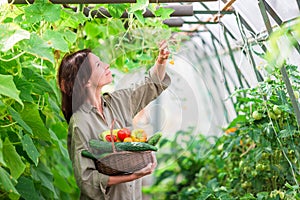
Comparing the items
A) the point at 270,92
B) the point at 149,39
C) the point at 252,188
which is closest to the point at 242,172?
the point at 252,188

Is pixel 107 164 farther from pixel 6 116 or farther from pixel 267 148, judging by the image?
pixel 267 148

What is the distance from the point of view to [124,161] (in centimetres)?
229

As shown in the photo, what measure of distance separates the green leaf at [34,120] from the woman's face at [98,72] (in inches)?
10.5

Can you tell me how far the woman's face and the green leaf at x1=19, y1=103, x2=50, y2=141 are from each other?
27cm

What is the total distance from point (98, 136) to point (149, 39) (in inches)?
29.8

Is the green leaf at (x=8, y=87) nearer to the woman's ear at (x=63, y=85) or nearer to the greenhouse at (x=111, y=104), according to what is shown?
the greenhouse at (x=111, y=104)

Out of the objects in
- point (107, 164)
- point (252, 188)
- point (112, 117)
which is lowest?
point (252, 188)

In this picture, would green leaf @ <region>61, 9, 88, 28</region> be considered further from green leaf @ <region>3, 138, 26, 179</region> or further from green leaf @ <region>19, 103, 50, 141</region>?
green leaf @ <region>3, 138, 26, 179</region>

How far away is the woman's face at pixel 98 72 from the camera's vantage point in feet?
7.97

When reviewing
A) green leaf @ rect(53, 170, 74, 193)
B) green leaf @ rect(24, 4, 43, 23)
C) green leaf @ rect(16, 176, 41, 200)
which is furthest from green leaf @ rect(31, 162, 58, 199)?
green leaf @ rect(24, 4, 43, 23)

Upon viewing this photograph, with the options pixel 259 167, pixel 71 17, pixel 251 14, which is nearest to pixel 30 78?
pixel 71 17

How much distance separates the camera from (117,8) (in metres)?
2.81

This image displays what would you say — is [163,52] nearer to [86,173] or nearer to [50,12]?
[50,12]

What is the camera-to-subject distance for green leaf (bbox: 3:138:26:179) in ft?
7.29
